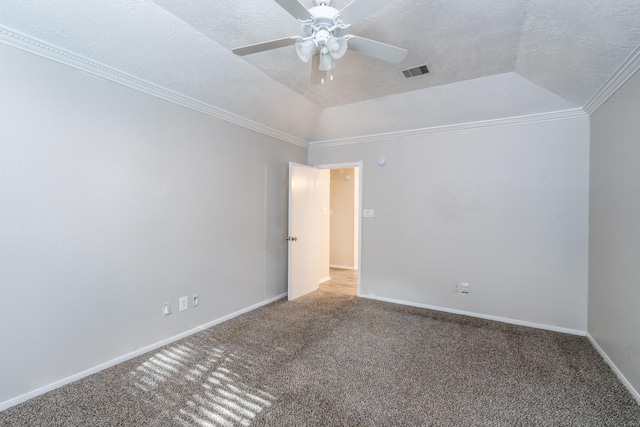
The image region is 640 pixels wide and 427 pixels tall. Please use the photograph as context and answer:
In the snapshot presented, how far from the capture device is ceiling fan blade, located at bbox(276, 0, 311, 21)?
4.95 ft

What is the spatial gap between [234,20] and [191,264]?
2205 mm

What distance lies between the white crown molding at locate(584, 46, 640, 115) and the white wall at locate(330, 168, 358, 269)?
406 cm

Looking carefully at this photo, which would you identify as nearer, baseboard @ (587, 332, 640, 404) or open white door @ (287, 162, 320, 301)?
baseboard @ (587, 332, 640, 404)

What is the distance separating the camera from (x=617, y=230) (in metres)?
2.41

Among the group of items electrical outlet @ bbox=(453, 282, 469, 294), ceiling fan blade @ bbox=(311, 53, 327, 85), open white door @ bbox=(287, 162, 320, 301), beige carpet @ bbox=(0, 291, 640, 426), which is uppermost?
ceiling fan blade @ bbox=(311, 53, 327, 85)

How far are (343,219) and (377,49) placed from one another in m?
4.90

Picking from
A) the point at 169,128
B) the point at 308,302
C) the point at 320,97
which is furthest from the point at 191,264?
the point at 320,97

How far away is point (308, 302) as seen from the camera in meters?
4.12

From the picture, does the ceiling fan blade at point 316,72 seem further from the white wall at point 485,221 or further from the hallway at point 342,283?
the hallway at point 342,283

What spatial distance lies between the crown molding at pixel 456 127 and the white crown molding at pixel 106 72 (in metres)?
1.44

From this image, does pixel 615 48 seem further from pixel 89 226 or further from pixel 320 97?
pixel 89 226

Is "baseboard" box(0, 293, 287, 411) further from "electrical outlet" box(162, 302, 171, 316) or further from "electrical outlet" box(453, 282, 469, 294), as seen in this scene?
"electrical outlet" box(453, 282, 469, 294)

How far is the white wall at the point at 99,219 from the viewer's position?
195cm

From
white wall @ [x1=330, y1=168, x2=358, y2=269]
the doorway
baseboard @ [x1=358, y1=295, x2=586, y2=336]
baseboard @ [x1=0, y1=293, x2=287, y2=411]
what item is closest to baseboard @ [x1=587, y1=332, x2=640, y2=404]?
baseboard @ [x1=358, y1=295, x2=586, y2=336]
